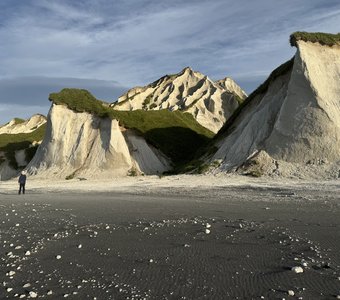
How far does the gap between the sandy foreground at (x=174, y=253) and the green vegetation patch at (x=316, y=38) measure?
69.9 feet

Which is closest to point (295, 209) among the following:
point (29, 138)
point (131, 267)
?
point (131, 267)

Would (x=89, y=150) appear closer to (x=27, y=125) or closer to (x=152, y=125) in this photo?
(x=152, y=125)

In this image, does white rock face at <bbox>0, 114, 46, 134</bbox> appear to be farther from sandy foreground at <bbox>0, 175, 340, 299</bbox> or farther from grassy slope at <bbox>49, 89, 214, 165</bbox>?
sandy foreground at <bbox>0, 175, 340, 299</bbox>

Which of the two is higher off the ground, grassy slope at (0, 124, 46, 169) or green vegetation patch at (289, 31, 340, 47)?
green vegetation patch at (289, 31, 340, 47)

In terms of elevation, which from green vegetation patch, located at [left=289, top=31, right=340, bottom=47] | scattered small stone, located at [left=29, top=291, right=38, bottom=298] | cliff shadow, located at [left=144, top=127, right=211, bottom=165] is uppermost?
green vegetation patch, located at [left=289, top=31, right=340, bottom=47]

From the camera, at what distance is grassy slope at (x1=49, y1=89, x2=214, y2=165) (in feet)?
148

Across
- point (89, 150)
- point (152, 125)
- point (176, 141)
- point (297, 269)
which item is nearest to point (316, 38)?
point (176, 141)

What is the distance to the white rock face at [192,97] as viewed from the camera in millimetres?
76231

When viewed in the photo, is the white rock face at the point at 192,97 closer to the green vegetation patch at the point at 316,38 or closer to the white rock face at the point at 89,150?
the white rock face at the point at 89,150

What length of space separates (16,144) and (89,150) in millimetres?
19040

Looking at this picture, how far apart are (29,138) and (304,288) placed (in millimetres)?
59006

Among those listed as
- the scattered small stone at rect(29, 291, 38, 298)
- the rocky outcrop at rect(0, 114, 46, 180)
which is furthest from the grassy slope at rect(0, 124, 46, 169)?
the scattered small stone at rect(29, 291, 38, 298)

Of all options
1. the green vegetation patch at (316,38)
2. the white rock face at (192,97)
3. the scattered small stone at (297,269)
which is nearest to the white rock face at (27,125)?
the white rock face at (192,97)

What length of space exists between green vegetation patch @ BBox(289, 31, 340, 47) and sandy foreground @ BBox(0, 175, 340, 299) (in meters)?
21.3
